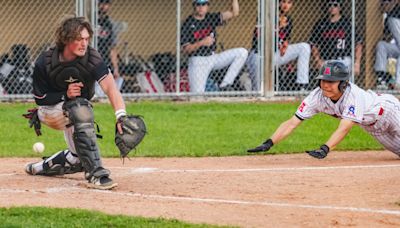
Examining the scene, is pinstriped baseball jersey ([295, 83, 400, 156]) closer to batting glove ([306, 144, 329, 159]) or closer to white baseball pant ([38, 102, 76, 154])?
batting glove ([306, 144, 329, 159])

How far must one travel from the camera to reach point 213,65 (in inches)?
626

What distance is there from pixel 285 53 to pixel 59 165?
7743 mm

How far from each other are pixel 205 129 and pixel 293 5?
486cm

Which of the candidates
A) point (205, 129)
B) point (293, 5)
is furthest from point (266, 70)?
point (205, 129)

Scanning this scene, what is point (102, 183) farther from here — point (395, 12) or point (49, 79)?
point (395, 12)

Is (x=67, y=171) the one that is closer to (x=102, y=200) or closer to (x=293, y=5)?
(x=102, y=200)

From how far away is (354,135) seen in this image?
43.4ft

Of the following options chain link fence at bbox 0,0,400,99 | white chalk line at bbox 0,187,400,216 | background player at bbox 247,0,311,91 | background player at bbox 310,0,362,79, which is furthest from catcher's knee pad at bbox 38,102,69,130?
background player at bbox 310,0,362,79

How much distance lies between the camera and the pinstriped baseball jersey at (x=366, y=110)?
396 inches

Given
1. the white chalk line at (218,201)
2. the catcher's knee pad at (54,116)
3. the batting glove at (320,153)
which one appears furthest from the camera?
the batting glove at (320,153)

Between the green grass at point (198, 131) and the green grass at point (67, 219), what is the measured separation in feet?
13.7

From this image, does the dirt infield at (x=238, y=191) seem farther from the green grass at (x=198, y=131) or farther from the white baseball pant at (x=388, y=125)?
the green grass at (x=198, y=131)

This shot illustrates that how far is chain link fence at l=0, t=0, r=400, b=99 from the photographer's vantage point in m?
15.9

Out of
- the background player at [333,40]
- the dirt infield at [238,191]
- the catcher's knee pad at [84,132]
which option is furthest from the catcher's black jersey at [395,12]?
the catcher's knee pad at [84,132]
